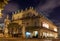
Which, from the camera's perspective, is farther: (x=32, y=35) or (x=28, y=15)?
(x=28, y=15)

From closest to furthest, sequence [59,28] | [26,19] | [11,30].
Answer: [11,30], [26,19], [59,28]

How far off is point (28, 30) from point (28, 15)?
23.5ft

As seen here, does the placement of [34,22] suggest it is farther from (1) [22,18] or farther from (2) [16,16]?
(2) [16,16]

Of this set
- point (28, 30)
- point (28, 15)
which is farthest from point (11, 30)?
point (28, 15)

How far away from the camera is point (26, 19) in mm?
54781

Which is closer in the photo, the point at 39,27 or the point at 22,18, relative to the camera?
the point at 39,27

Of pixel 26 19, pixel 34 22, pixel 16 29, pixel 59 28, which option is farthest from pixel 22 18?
pixel 59 28

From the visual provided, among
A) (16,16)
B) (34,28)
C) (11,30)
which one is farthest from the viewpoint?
(16,16)

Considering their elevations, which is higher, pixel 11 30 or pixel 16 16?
pixel 16 16

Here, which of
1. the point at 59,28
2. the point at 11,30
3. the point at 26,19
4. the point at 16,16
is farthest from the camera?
the point at 59,28

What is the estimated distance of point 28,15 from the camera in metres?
55.9

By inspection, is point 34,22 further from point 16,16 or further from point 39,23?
point 16,16

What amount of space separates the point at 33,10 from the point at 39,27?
9.40m

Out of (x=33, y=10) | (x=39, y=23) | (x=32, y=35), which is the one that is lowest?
(x=32, y=35)
